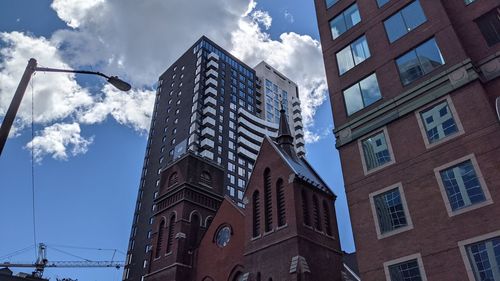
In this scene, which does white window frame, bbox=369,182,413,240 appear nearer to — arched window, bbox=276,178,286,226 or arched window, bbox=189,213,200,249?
arched window, bbox=276,178,286,226

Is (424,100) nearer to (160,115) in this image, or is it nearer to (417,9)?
(417,9)

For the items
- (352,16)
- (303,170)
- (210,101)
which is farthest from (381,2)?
(210,101)

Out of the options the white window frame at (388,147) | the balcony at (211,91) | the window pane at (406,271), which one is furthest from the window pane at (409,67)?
the balcony at (211,91)

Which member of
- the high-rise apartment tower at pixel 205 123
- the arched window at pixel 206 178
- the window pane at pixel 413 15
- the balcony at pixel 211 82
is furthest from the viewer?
the balcony at pixel 211 82

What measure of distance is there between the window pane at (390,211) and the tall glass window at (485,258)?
3319mm

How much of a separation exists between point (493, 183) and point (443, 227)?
9.31ft

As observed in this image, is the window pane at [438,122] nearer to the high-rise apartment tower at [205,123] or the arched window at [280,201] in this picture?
the arched window at [280,201]

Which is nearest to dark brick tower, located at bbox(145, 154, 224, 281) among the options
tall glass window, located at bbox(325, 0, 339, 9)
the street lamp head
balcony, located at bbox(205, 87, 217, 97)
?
tall glass window, located at bbox(325, 0, 339, 9)

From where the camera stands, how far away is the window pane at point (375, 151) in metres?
21.9

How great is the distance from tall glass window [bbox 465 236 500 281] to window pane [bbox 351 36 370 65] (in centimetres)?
1312

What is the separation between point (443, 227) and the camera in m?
18.0

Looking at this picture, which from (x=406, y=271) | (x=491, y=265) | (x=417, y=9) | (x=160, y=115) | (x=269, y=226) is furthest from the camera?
(x=160, y=115)

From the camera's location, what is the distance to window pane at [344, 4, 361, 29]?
27202mm

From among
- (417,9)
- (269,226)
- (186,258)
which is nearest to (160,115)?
(186,258)
